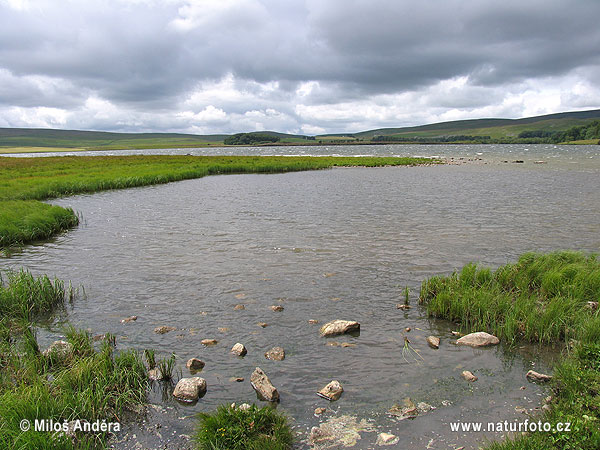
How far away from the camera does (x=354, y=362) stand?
31.1ft

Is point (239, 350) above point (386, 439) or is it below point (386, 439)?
above

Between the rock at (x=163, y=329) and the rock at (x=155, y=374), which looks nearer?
the rock at (x=155, y=374)

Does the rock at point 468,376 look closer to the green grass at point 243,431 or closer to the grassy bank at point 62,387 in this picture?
the green grass at point 243,431

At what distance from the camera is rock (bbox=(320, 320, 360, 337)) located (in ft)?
35.6

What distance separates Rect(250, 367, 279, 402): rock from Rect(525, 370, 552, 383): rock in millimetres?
5576

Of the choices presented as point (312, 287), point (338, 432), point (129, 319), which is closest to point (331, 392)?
point (338, 432)

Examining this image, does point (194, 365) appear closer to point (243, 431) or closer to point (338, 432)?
point (243, 431)

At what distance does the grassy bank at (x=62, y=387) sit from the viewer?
249 inches

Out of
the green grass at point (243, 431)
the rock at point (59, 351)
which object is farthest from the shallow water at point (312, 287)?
the rock at point (59, 351)

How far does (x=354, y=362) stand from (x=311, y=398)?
5.77 ft

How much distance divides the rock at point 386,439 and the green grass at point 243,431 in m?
1.57

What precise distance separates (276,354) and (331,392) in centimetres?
213

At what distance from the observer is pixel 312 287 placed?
14.7m

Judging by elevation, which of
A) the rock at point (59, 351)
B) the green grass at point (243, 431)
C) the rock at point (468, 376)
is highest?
the rock at point (59, 351)
